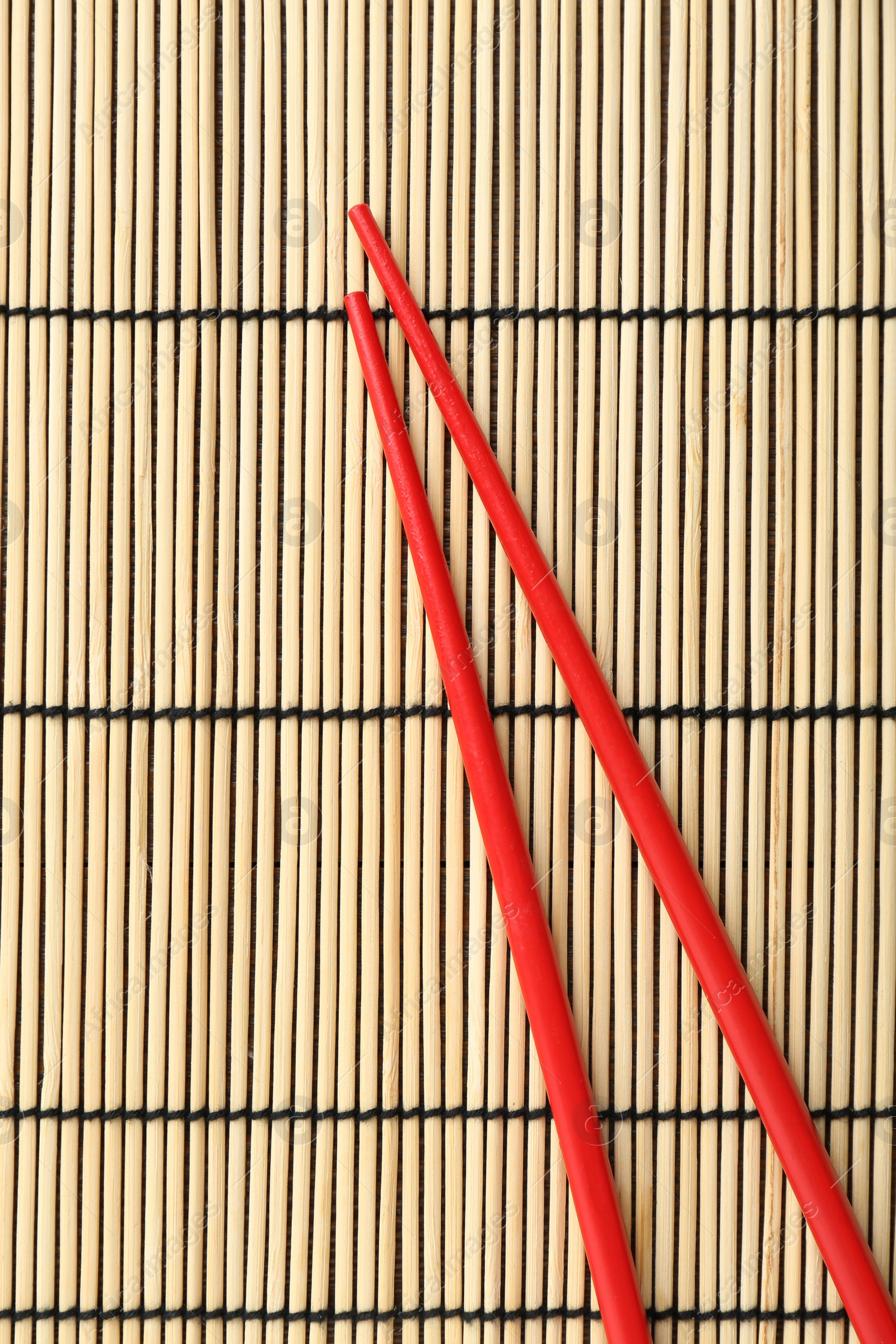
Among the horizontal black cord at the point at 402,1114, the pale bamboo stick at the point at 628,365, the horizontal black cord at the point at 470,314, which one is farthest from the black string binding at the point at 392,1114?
the horizontal black cord at the point at 470,314

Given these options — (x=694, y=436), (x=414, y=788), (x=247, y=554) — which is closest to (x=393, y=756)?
(x=414, y=788)

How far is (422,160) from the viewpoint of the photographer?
41 cm

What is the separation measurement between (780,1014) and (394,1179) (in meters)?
0.22

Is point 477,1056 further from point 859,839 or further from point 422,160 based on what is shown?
point 422,160

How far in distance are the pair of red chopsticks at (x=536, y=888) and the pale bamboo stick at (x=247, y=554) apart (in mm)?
58

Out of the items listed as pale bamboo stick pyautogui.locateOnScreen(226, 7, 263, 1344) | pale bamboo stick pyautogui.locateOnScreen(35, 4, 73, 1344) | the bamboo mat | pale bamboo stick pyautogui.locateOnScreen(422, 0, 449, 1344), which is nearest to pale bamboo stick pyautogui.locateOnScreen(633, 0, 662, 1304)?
the bamboo mat

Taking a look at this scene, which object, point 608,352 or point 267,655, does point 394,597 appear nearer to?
point 267,655

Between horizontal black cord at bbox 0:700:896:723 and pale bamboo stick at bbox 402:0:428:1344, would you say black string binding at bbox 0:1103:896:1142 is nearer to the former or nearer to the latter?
pale bamboo stick at bbox 402:0:428:1344

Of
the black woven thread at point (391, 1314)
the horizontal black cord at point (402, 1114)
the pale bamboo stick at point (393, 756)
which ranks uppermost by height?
the pale bamboo stick at point (393, 756)

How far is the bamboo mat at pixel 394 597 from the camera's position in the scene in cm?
40

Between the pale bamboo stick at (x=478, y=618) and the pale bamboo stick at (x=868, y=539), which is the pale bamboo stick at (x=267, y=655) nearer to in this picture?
the pale bamboo stick at (x=478, y=618)

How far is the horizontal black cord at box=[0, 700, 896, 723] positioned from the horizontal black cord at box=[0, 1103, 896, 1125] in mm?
200

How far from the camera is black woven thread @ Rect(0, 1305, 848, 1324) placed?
1.27 feet

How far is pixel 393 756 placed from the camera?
1.33 feet
